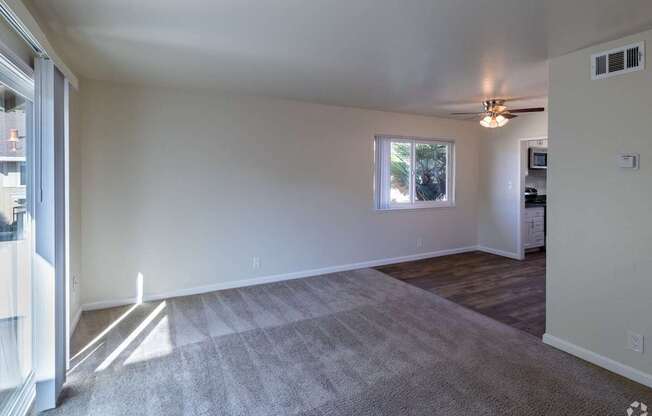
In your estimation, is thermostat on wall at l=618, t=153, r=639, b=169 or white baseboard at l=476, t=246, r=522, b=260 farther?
white baseboard at l=476, t=246, r=522, b=260

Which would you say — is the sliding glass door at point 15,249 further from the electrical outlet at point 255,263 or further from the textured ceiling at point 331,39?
the electrical outlet at point 255,263

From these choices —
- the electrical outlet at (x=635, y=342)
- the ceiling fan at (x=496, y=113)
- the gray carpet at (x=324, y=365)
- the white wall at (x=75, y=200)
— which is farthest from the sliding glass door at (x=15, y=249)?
the ceiling fan at (x=496, y=113)

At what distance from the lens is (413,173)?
222 inches

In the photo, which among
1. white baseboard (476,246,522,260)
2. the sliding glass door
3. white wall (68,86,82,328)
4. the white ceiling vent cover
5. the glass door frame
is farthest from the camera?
white baseboard (476,246,522,260)

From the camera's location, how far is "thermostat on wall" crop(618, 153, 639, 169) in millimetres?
2330

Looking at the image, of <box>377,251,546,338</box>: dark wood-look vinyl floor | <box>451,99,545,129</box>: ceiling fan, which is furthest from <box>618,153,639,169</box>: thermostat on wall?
<box>451,99,545,129</box>: ceiling fan

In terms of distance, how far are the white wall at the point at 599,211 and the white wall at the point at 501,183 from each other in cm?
285

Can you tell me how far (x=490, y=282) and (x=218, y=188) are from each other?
362 centimetres

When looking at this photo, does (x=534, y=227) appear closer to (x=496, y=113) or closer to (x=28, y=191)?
(x=496, y=113)

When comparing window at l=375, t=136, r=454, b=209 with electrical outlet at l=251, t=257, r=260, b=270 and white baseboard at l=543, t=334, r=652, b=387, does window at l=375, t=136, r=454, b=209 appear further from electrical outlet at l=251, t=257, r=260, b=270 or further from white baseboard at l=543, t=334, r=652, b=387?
white baseboard at l=543, t=334, r=652, b=387

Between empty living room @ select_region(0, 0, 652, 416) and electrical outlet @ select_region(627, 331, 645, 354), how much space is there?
1 centimetres

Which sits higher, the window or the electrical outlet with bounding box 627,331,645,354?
the window

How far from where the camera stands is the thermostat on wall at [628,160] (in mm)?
2330

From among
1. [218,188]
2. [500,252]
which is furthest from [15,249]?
[500,252]
